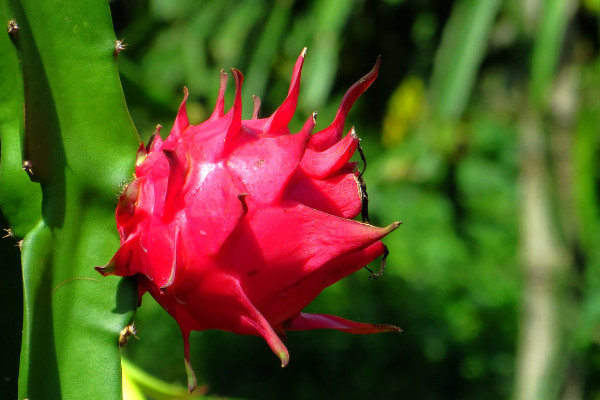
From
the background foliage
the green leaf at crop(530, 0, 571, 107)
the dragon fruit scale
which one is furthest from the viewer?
the background foliage

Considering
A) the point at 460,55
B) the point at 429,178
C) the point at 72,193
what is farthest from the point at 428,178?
the point at 72,193

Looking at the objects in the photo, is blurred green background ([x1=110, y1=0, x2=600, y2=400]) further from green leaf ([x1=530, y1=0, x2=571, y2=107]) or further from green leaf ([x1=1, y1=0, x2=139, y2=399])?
green leaf ([x1=1, y1=0, x2=139, y2=399])


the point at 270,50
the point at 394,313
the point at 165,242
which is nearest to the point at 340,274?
the point at 165,242

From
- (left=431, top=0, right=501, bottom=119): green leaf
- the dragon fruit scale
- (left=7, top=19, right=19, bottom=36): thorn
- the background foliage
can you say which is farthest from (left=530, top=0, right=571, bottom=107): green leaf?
(left=7, top=19, right=19, bottom=36): thorn

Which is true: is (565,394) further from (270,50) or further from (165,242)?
(165,242)

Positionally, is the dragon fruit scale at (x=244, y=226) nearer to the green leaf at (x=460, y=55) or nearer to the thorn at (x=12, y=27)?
the thorn at (x=12, y=27)
